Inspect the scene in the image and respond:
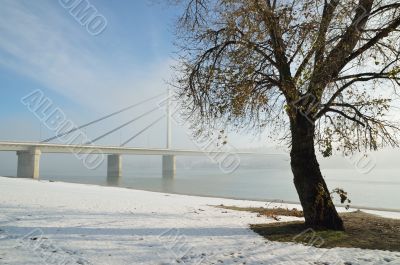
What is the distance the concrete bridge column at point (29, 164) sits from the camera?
57344 millimetres

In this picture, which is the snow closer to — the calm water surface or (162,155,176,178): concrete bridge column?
the calm water surface

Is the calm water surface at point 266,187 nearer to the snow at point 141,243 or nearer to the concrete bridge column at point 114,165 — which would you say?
the concrete bridge column at point 114,165

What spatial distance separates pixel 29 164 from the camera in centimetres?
5778

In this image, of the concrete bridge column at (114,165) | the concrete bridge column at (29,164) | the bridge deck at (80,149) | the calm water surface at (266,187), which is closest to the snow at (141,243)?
the calm water surface at (266,187)

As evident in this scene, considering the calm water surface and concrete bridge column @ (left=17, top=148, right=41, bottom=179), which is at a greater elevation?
concrete bridge column @ (left=17, top=148, right=41, bottom=179)

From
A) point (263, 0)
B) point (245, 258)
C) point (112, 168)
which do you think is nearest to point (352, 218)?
point (245, 258)

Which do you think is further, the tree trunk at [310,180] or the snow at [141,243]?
the tree trunk at [310,180]

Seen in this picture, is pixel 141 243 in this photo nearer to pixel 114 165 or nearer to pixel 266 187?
pixel 266 187

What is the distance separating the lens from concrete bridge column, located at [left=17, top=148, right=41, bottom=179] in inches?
2258

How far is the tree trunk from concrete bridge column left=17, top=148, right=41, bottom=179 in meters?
54.8

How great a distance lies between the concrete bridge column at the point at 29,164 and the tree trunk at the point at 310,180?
5485cm

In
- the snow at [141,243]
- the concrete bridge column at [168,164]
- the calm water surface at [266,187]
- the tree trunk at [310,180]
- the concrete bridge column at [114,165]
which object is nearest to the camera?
the snow at [141,243]

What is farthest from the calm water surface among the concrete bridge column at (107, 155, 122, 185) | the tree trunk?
the tree trunk

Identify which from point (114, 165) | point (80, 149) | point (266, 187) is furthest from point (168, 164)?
point (266, 187)
